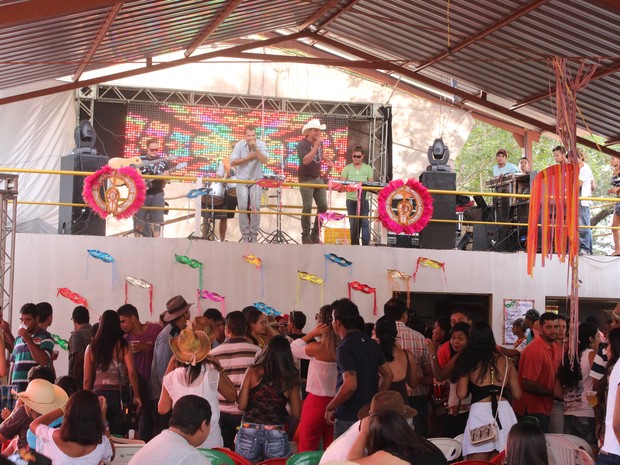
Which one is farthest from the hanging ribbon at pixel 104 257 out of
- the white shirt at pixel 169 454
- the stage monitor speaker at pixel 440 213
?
the white shirt at pixel 169 454

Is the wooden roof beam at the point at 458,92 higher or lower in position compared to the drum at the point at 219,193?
higher

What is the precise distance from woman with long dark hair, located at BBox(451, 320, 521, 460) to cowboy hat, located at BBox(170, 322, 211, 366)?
1.82 m

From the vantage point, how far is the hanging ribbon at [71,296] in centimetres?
1087

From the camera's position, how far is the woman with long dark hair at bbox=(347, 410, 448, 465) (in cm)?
450

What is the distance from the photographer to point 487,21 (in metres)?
12.5

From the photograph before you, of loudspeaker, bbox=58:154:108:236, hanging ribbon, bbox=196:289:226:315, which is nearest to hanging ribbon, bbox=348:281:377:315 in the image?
hanging ribbon, bbox=196:289:226:315

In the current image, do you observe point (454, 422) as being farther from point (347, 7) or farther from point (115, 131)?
point (115, 131)

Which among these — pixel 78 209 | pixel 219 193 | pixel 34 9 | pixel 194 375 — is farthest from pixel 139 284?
pixel 194 375

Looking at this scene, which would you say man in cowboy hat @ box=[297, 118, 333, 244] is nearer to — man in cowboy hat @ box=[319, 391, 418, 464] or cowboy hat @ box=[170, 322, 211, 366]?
cowboy hat @ box=[170, 322, 211, 366]

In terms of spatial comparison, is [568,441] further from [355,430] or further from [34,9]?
[34,9]

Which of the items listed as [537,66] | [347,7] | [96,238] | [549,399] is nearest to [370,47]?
[347,7]

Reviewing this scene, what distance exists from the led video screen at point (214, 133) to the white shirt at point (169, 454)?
12.2m

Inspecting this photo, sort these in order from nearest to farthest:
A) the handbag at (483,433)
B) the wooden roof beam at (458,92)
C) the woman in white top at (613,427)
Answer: the woman in white top at (613,427)
the handbag at (483,433)
the wooden roof beam at (458,92)

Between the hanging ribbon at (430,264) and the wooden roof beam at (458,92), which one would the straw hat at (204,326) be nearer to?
the hanging ribbon at (430,264)
